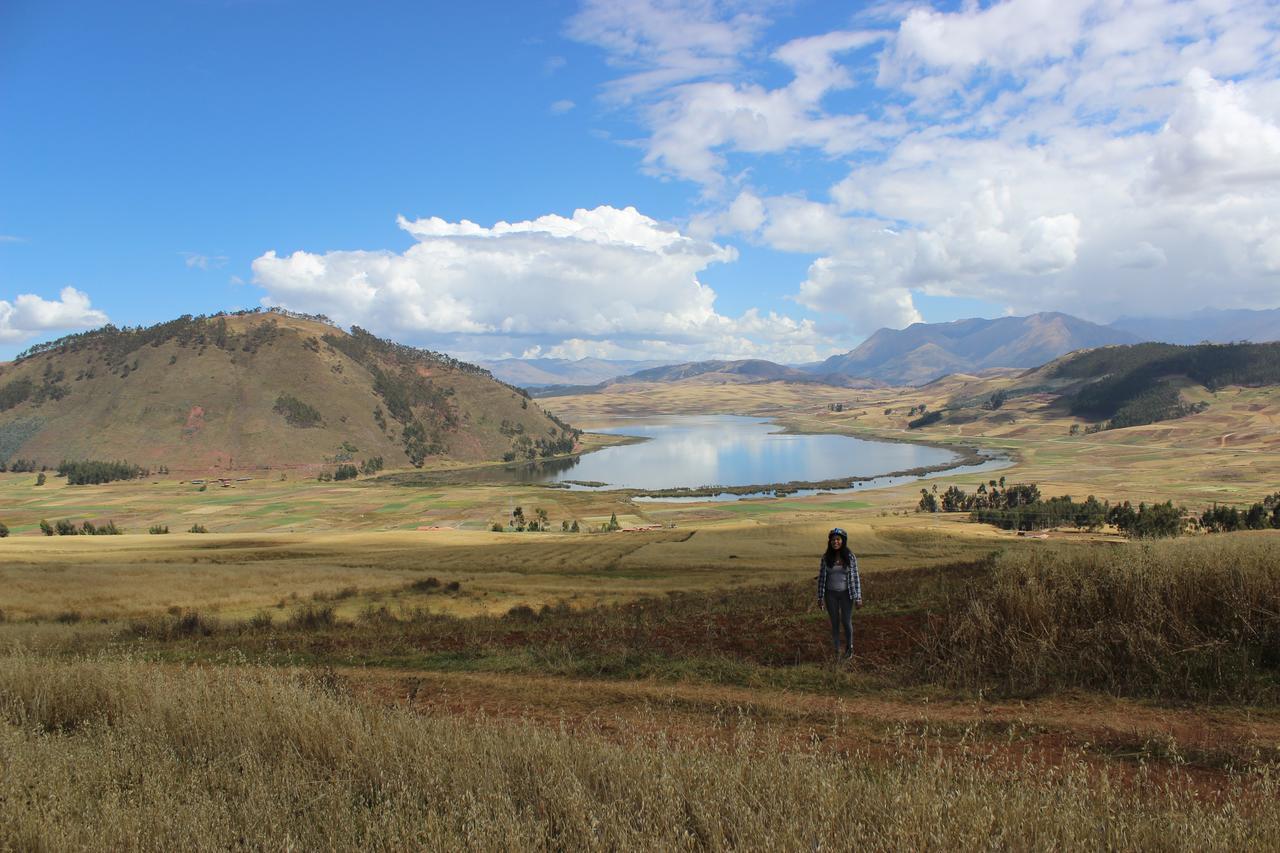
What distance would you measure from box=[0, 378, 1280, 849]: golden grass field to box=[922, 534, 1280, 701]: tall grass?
43 mm

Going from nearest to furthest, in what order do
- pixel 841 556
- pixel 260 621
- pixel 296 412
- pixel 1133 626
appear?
pixel 1133 626 → pixel 841 556 → pixel 260 621 → pixel 296 412

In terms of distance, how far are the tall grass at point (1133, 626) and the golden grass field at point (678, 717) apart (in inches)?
1.7

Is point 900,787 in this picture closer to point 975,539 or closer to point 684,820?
point 684,820

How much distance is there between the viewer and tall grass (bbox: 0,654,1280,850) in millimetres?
3873

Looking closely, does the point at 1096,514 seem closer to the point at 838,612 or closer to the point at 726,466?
the point at 838,612

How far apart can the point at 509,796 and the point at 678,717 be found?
4154mm

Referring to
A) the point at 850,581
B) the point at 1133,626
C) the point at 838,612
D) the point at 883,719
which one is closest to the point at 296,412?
the point at 838,612

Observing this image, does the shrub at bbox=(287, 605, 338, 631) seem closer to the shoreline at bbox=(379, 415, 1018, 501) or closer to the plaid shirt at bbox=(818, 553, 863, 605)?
the plaid shirt at bbox=(818, 553, 863, 605)

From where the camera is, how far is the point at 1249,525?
57.8 metres

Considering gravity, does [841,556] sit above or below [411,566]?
above

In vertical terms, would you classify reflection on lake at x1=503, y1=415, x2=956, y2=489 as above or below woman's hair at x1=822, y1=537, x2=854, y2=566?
below

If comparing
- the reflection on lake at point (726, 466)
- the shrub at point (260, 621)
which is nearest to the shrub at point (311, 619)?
the shrub at point (260, 621)

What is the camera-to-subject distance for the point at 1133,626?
946 cm

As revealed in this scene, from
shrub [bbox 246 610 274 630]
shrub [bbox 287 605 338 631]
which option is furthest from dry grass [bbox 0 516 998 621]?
shrub [bbox 287 605 338 631]
